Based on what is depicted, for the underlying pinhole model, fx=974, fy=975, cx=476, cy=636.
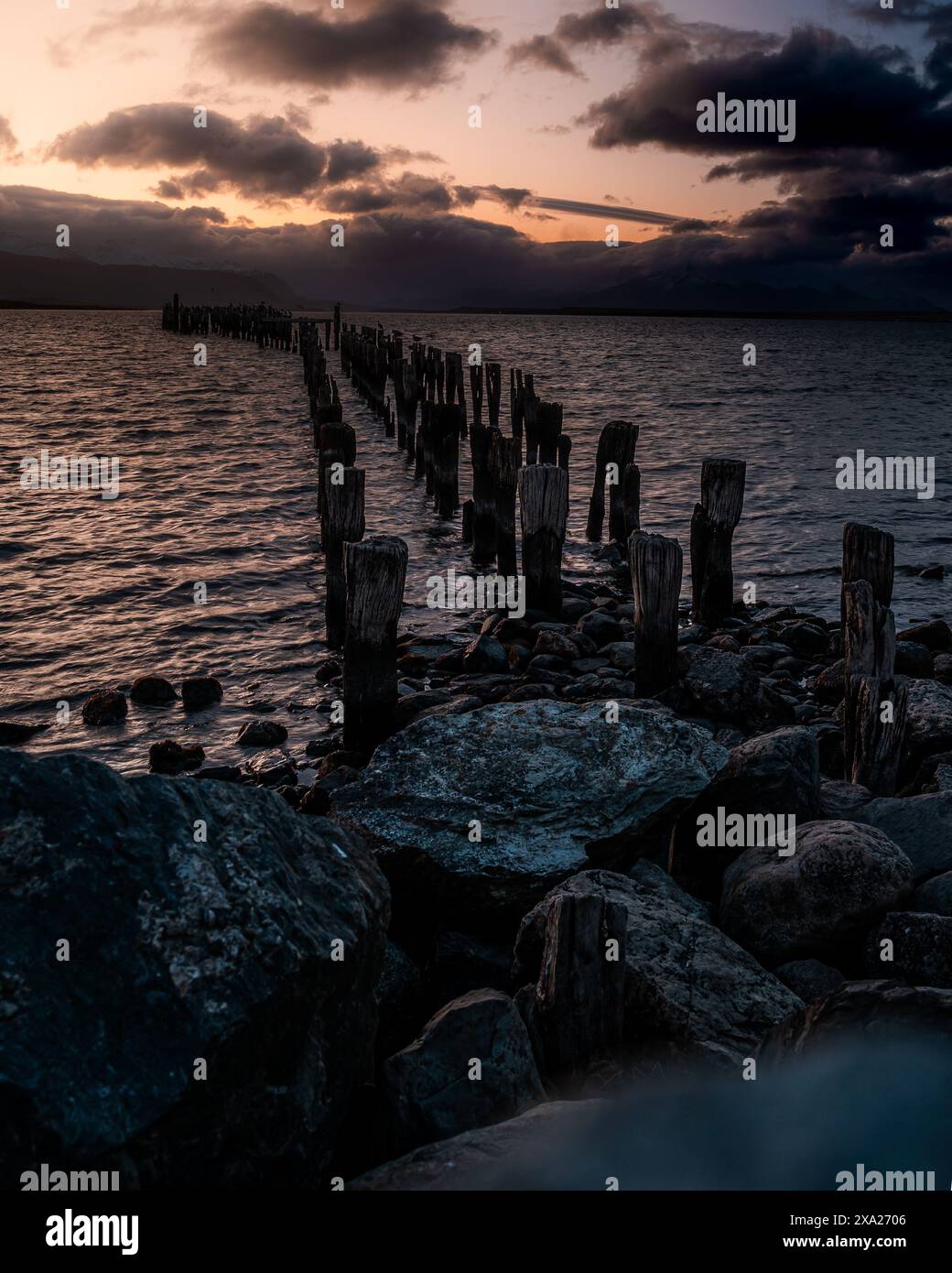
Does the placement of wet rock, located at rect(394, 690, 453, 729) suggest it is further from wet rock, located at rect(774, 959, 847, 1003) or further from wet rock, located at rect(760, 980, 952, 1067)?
wet rock, located at rect(760, 980, 952, 1067)

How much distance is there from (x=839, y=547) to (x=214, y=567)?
33.7 ft

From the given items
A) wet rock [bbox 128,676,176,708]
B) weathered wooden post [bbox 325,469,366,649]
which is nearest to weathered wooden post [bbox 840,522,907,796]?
weathered wooden post [bbox 325,469,366,649]

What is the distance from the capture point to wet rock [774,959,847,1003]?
13.7ft

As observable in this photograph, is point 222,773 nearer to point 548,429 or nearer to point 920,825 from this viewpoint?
point 920,825

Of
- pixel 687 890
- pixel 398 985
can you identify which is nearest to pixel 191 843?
pixel 398 985

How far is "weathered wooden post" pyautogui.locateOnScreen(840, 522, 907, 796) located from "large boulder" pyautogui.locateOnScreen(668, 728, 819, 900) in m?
0.87

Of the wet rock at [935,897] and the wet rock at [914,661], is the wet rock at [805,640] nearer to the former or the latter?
the wet rock at [914,661]

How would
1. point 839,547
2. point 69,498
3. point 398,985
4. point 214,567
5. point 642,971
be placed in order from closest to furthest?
point 642,971, point 398,985, point 214,567, point 839,547, point 69,498

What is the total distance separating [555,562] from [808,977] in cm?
705

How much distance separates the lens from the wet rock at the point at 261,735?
8148 millimetres

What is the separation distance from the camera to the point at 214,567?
47.1 ft

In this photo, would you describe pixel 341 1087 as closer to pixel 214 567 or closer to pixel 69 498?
pixel 214 567

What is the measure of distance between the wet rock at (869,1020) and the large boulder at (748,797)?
6.91ft
